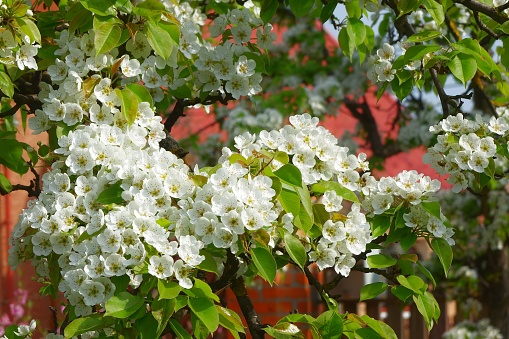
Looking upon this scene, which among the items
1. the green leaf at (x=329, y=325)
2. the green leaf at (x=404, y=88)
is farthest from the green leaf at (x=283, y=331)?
the green leaf at (x=404, y=88)

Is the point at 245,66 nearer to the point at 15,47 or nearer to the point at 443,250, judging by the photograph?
the point at 15,47

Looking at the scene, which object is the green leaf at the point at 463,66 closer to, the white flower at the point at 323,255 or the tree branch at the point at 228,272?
the white flower at the point at 323,255

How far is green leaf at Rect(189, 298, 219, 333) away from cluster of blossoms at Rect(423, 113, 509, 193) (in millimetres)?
675

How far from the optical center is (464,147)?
162cm

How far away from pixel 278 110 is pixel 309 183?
11.1 feet

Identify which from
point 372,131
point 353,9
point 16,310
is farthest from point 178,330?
point 372,131

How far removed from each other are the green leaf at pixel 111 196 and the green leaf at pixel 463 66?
29.0 inches

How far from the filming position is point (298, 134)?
1.47 meters

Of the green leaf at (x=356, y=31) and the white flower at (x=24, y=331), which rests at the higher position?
the green leaf at (x=356, y=31)

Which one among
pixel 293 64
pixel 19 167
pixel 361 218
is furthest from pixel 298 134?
pixel 293 64

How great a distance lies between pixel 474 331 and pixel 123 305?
381 cm

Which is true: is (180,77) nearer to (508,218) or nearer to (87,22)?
(87,22)

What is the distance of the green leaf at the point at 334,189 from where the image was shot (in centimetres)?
146

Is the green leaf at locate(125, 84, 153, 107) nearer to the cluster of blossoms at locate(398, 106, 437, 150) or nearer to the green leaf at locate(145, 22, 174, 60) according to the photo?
the green leaf at locate(145, 22, 174, 60)
